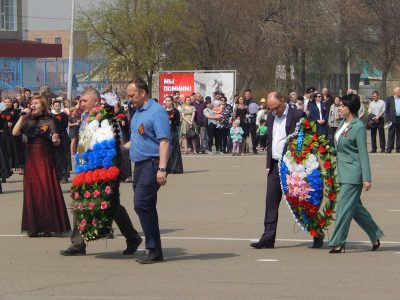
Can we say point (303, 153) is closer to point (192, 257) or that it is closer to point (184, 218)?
point (192, 257)

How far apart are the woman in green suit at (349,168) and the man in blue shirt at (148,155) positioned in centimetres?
201

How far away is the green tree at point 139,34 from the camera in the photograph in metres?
48.2

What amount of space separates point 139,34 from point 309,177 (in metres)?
38.1

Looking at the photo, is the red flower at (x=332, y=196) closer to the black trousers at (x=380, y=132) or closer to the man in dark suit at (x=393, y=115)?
the man in dark suit at (x=393, y=115)

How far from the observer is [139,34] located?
1908 inches

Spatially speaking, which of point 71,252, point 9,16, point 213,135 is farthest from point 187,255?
point 9,16

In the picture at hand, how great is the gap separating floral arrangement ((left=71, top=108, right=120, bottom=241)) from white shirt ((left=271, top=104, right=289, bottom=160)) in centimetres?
184

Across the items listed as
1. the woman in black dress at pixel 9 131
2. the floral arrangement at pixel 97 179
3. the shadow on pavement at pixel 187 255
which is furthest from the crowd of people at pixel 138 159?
the woman in black dress at pixel 9 131

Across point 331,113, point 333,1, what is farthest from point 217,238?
point 333,1

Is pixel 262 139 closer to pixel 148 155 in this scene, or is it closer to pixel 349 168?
pixel 349 168

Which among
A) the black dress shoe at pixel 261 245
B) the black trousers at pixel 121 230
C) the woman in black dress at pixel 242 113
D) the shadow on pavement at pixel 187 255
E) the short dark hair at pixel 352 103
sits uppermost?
the short dark hair at pixel 352 103

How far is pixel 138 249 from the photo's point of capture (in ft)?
37.3

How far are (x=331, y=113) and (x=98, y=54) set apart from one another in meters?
24.4

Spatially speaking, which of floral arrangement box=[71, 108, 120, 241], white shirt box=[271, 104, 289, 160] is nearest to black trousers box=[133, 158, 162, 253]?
floral arrangement box=[71, 108, 120, 241]
